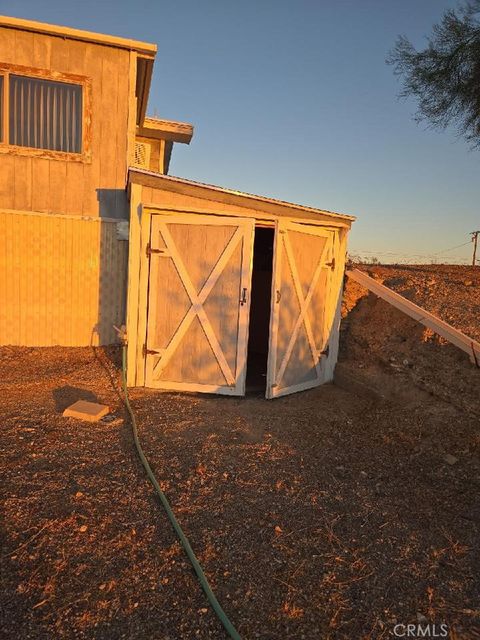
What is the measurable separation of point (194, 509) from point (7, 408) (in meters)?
3.21

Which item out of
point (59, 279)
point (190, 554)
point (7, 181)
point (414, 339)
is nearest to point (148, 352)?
point (59, 279)

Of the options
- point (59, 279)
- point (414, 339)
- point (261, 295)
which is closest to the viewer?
point (414, 339)

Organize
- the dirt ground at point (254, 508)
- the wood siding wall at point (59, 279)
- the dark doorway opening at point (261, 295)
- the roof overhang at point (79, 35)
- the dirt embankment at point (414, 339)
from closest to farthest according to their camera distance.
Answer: the dirt ground at point (254, 508)
the dirt embankment at point (414, 339)
the roof overhang at point (79, 35)
the wood siding wall at point (59, 279)
the dark doorway opening at point (261, 295)

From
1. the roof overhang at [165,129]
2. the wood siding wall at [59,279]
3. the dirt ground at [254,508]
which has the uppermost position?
the roof overhang at [165,129]

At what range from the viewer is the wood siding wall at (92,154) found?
8055mm

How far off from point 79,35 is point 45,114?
1.54 meters

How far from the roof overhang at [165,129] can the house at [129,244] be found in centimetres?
251

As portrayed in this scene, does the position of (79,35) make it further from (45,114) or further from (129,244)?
(129,244)

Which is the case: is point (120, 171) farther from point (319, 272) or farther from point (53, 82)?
point (319, 272)

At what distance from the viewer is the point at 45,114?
8180 millimetres

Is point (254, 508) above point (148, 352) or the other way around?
the other way around

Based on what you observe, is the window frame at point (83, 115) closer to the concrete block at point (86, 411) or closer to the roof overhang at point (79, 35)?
the roof overhang at point (79, 35)

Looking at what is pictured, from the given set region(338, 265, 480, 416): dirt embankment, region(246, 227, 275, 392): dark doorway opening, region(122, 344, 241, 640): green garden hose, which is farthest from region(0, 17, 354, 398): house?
region(122, 344, 241, 640): green garden hose

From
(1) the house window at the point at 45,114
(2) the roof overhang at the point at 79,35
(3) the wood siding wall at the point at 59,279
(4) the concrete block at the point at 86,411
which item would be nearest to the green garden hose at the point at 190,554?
(4) the concrete block at the point at 86,411
